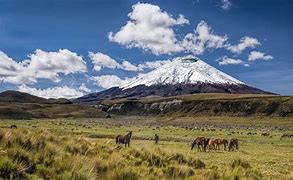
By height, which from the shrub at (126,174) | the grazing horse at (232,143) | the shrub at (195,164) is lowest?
the grazing horse at (232,143)

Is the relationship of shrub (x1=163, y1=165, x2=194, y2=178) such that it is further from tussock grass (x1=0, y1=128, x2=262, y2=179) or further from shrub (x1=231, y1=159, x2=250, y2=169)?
shrub (x1=231, y1=159, x2=250, y2=169)

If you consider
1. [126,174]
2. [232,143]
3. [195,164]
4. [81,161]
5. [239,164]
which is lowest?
[232,143]

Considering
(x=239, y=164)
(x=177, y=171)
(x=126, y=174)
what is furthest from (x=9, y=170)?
(x=239, y=164)

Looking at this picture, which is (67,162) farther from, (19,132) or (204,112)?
(204,112)

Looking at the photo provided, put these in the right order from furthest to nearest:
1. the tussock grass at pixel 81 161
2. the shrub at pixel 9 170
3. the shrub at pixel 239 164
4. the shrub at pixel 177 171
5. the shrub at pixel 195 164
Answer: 1. the shrub at pixel 239 164
2. the shrub at pixel 195 164
3. the shrub at pixel 177 171
4. the tussock grass at pixel 81 161
5. the shrub at pixel 9 170

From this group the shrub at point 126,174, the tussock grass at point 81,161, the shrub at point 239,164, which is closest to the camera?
the tussock grass at point 81,161

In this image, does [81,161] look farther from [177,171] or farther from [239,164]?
[239,164]

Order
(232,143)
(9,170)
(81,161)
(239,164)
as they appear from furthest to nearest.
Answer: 1. (232,143)
2. (239,164)
3. (81,161)
4. (9,170)

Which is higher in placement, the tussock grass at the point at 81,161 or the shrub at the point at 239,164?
the tussock grass at the point at 81,161

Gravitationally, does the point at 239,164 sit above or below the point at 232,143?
above

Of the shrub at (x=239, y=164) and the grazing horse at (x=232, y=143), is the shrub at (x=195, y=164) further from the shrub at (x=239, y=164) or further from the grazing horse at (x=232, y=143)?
the grazing horse at (x=232, y=143)

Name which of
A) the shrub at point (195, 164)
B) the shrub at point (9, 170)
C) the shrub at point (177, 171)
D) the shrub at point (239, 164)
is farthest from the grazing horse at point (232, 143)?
the shrub at point (9, 170)

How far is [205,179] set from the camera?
14.9 meters

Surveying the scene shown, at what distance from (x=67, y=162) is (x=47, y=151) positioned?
119 centimetres
